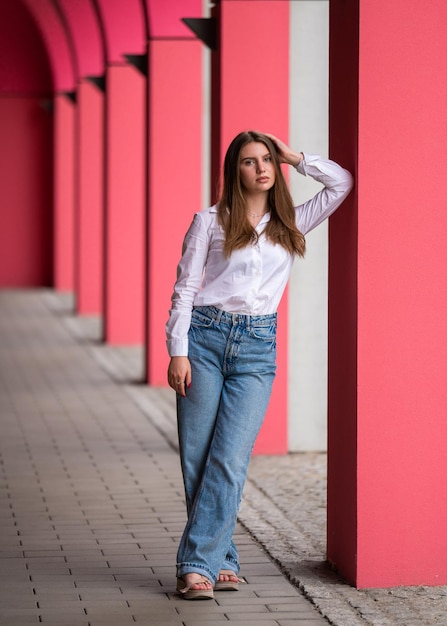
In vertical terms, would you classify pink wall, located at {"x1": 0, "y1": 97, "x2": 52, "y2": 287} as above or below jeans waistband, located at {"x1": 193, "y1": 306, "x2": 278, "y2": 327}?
above

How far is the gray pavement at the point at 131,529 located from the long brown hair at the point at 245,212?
1.36 m

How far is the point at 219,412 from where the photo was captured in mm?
5250

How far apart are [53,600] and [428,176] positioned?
2.20m

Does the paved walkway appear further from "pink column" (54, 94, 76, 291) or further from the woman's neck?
"pink column" (54, 94, 76, 291)

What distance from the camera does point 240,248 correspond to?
5180 millimetres

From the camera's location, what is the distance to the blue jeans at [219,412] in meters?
5.21

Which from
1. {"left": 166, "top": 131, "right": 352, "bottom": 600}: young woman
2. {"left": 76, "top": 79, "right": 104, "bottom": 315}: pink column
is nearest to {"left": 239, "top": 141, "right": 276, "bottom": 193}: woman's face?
{"left": 166, "top": 131, "right": 352, "bottom": 600}: young woman

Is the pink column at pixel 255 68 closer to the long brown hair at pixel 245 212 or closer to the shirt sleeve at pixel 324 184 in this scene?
the shirt sleeve at pixel 324 184

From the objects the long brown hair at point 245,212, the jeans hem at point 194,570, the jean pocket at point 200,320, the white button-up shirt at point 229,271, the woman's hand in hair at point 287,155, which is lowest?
the jeans hem at point 194,570

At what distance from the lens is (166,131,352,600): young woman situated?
5191mm

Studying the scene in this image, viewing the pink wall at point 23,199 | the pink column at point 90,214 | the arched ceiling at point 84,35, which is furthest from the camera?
the pink wall at point 23,199

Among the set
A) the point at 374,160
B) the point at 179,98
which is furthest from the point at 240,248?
the point at 179,98

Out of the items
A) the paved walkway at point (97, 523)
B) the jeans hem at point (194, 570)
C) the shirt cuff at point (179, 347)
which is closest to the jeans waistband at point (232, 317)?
the shirt cuff at point (179, 347)

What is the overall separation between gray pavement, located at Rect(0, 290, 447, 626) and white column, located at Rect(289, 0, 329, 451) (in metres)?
0.32
